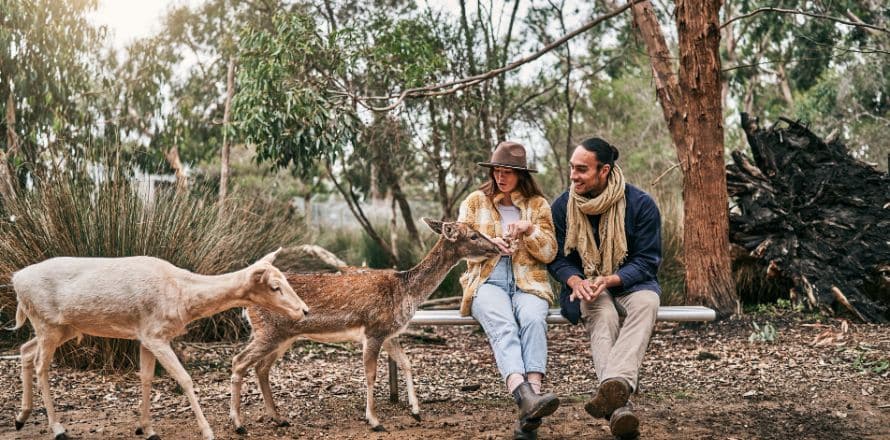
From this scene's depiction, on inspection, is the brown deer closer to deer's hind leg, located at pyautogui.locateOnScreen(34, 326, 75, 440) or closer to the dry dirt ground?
the dry dirt ground

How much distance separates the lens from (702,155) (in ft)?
25.8

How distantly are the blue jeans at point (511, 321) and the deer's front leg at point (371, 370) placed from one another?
2.03 ft

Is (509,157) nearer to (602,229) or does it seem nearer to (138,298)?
(602,229)

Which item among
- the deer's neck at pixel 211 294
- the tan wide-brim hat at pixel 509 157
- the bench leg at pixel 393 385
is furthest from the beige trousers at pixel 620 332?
the deer's neck at pixel 211 294

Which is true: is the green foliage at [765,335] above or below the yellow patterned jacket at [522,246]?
below

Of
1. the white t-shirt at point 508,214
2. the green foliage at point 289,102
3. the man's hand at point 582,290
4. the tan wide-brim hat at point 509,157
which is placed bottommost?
the man's hand at point 582,290

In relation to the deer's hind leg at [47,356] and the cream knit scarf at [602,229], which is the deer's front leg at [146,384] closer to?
the deer's hind leg at [47,356]

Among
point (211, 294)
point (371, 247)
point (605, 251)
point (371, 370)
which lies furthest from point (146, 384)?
point (371, 247)

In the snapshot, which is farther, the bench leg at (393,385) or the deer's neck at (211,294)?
the bench leg at (393,385)

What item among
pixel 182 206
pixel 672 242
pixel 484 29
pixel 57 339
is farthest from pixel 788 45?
pixel 57 339

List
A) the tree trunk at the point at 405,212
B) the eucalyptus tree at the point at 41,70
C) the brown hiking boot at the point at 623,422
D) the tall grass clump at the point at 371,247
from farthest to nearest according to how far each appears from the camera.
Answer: the tree trunk at the point at 405,212 → the tall grass clump at the point at 371,247 → the eucalyptus tree at the point at 41,70 → the brown hiking boot at the point at 623,422

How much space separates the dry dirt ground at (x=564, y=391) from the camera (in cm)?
467

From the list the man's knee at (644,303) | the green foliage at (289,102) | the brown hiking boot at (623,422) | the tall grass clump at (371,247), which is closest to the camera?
the brown hiking boot at (623,422)

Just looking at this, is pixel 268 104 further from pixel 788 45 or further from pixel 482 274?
pixel 788 45
